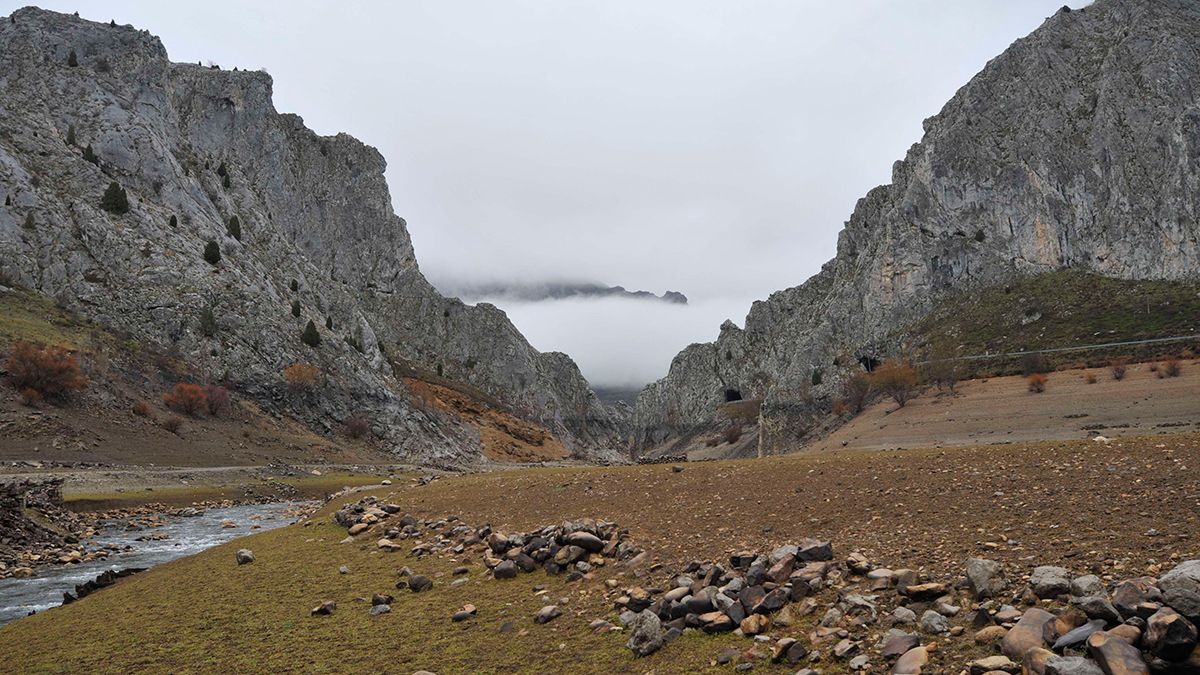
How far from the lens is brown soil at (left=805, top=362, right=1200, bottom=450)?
6172cm

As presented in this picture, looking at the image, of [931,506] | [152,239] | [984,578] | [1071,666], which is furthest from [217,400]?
[1071,666]

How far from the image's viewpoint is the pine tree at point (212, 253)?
350ft

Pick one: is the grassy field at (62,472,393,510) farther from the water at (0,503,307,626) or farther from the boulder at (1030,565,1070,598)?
the boulder at (1030,565,1070,598)

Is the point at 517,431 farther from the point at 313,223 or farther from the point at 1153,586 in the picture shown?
the point at 1153,586

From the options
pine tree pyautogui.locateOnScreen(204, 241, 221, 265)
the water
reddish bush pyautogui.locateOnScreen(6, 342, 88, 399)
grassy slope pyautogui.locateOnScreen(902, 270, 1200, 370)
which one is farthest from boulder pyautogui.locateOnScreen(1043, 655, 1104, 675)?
pine tree pyautogui.locateOnScreen(204, 241, 221, 265)

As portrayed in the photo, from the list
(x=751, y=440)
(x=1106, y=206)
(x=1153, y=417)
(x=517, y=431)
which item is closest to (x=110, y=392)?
(x=1153, y=417)

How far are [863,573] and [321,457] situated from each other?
83.3 metres

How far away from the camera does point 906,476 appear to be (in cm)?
1702

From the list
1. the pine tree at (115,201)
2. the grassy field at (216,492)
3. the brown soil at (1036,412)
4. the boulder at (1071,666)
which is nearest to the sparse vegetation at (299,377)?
the grassy field at (216,492)

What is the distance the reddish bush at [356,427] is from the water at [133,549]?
195 ft

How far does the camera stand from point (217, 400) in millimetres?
81062

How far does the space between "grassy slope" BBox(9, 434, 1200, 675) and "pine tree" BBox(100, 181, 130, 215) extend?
101 m

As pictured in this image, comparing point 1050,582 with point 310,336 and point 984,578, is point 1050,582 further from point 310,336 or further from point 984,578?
point 310,336

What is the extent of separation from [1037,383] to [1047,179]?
→ 7869 cm
